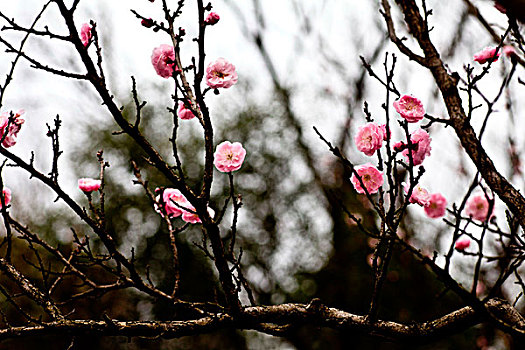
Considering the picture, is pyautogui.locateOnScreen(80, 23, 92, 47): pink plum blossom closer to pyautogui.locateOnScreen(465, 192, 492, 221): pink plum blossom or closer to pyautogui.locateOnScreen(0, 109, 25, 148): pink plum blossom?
pyautogui.locateOnScreen(0, 109, 25, 148): pink plum blossom

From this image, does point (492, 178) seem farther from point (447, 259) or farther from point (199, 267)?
point (199, 267)

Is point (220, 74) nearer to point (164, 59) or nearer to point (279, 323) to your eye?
point (164, 59)

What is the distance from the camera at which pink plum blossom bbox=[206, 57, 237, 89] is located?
4.99 ft

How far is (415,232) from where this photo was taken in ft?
16.5

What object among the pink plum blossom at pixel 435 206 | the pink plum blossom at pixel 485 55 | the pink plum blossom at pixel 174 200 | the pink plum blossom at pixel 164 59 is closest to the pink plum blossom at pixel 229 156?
the pink plum blossom at pixel 174 200

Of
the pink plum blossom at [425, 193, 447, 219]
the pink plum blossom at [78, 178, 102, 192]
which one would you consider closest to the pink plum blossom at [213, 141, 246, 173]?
the pink plum blossom at [78, 178, 102, 192]

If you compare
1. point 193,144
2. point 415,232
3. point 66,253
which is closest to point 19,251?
point 66,253

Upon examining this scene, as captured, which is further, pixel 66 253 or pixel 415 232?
pixel 66 253

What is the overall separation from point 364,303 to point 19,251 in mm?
3815

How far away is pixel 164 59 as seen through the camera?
148 centimetres

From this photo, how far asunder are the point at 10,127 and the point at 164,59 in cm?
50

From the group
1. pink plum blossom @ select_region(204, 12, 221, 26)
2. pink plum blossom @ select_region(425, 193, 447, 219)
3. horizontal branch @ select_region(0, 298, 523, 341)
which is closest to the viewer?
horizontal branch @ select_region(0, 298, 523, 341)

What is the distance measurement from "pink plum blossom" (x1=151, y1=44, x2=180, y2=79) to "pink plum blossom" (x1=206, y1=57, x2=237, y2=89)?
0.11 m

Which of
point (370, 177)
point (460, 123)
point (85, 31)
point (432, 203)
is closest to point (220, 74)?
point (85, 31)
